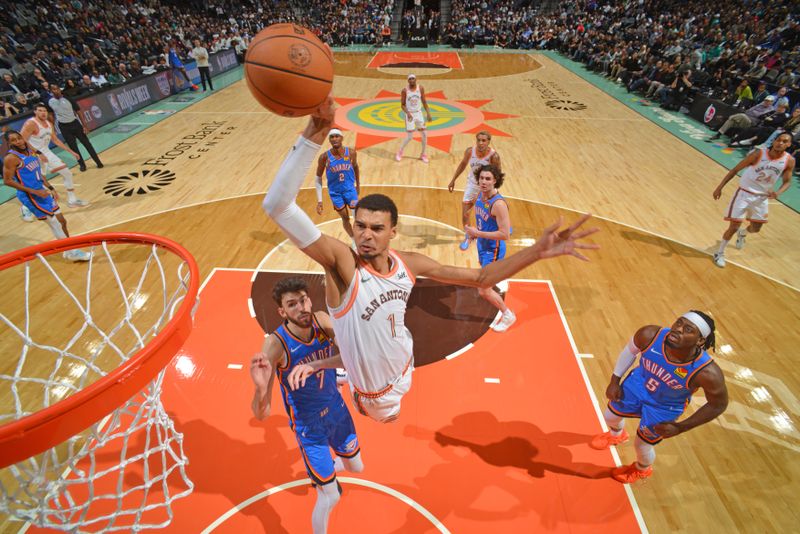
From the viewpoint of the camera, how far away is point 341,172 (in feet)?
20.1

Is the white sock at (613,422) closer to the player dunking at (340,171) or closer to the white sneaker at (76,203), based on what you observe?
the player dunking at (340,171)

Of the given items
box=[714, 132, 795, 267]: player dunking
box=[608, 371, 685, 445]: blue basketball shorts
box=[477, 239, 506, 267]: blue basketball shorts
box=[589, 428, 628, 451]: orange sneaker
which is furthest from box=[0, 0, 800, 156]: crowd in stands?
box=[608, 371, 685, 445]: blue basketball shorts

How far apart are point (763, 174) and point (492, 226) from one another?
4.15m

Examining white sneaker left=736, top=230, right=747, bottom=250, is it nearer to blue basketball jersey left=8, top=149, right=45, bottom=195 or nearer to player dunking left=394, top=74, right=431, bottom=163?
player dunking left=394, top=74, right=431, bottom=163

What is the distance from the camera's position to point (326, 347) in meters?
3.00

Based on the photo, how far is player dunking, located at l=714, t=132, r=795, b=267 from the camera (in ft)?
19.1

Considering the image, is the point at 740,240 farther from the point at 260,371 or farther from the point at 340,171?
the point at 260,371

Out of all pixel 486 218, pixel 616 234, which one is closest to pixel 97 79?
pixel 486 218

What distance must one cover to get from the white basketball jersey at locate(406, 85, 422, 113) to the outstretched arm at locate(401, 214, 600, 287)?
Answer: 25.8ft

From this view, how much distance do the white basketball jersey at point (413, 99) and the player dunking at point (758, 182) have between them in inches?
235

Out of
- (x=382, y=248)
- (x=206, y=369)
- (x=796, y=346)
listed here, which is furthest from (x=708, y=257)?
(x=206, y=369)

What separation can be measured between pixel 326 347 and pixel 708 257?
6.59 metres

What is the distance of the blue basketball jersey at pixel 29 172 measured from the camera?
5793 millimetres

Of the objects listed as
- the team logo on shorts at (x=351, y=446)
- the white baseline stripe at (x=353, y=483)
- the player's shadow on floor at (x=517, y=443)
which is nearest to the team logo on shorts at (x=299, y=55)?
the team logo on shorts at (x=351, y=446)
